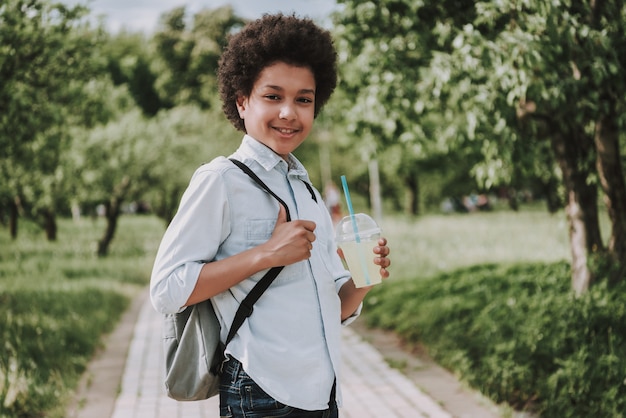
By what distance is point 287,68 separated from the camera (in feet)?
6.77

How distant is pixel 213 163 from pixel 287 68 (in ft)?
1.12

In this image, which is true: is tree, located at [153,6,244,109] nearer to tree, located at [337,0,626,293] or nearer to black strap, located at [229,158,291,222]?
tree, located at [337,0,626,293]

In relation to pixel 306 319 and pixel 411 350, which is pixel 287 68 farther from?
pixel 411 350

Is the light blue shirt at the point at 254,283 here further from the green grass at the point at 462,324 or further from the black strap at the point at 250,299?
the green grass at the point at 462,324

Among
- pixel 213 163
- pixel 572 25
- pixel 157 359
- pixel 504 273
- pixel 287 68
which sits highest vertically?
pixel 572 25

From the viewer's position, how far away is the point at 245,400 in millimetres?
1911

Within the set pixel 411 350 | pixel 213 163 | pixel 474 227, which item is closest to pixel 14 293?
pixel 411 350

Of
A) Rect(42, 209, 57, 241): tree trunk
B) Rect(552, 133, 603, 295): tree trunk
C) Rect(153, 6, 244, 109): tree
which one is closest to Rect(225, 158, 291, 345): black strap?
Rect(552, 133, 603, 295): tree trunk

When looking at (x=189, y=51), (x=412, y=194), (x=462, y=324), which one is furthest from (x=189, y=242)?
(x=189, y=51)

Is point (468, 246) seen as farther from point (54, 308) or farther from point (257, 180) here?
point (257, 180)

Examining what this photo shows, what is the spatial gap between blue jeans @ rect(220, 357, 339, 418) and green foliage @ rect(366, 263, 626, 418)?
104 inches

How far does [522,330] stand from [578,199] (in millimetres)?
1479

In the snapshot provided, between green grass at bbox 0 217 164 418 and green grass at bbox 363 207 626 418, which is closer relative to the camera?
green grass at bbox 363 207 626 418

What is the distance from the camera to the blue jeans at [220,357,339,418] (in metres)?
1.91
